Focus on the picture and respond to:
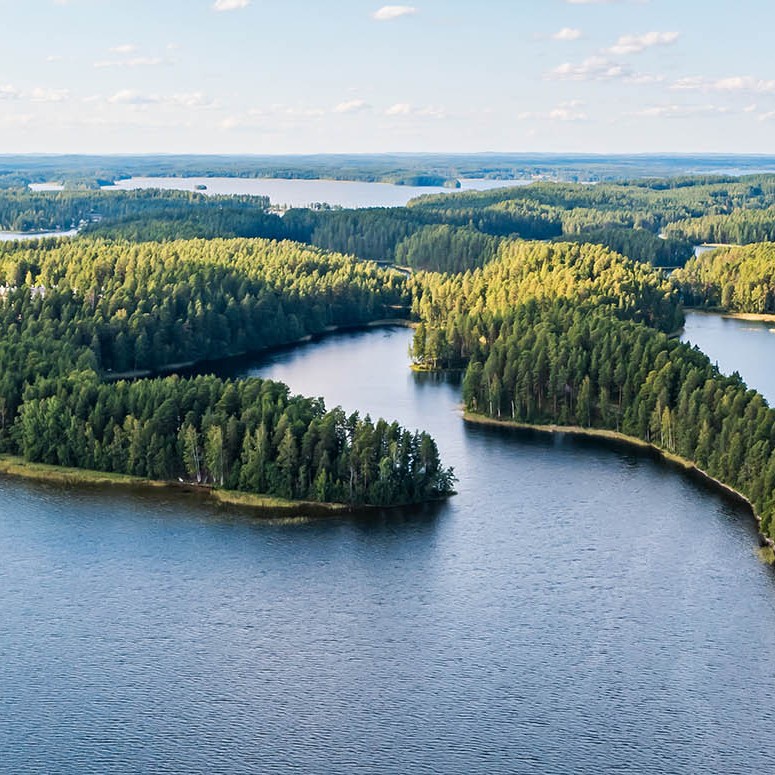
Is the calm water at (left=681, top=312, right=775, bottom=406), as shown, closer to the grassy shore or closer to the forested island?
the forested island

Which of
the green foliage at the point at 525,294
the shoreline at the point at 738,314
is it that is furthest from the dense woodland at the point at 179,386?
the shoreline at the point at 738,314

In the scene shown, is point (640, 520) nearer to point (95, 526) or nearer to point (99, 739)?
point (95, 526)

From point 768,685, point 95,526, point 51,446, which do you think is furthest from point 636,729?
point 51,446

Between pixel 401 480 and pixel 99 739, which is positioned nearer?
pixel 99 739

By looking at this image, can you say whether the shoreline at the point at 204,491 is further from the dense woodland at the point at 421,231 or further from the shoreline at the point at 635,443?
the dense woodland at the point at 421,231

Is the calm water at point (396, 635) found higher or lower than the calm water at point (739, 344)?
lower

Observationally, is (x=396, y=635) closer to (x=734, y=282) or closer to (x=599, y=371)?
(x=599, y=371)
